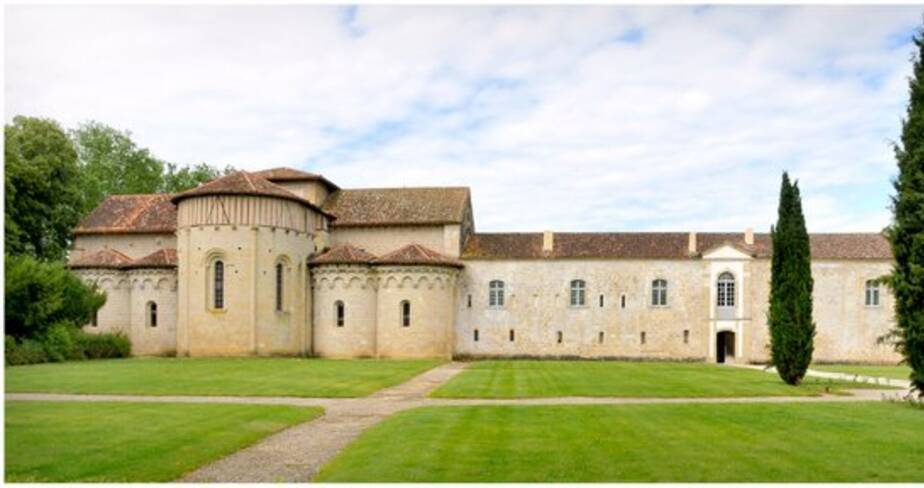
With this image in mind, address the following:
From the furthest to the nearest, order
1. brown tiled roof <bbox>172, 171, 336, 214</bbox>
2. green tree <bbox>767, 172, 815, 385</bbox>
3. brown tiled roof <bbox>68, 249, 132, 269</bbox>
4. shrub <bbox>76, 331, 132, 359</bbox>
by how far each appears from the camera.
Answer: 1. brown tiled roof <bbox>68, 249, 132, 269</bbox>
2. brown tiled roof <bbox>172, 171, 336, 214</bbox>
3. shrub <bbox>76, 331, 132, 359</bbox>
4. green tree <bbox>767, 172, 815, 385</bbox>

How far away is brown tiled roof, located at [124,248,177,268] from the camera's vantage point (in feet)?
149

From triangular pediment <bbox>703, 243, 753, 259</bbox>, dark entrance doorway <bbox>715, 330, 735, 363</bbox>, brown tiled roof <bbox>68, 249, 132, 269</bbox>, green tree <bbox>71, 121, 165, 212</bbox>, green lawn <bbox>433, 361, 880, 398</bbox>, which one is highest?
green tree <bbox>71, 121, 165, 212</bbox>

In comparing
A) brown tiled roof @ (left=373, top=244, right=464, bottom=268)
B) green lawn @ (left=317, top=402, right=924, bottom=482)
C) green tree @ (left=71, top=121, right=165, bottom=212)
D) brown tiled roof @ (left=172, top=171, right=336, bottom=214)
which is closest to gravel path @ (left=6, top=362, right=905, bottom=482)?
green lawn @ (left=317, top=402, right=924, bottom=482)

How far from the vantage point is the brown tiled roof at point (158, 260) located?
149 feet

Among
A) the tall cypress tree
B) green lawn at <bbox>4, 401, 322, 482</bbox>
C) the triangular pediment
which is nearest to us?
green lawn at <bbox>4, 401, 322, 482</bbox>

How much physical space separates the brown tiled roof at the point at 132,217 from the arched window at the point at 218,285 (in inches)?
248

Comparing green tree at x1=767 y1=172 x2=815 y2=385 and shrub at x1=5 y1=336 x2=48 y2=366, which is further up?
green tree at x1=767 y1=172 x2=815 y2=385

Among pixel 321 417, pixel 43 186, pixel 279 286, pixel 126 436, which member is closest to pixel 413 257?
pixel 279 286

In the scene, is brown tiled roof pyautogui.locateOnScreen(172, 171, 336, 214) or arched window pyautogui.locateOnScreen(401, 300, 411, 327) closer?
brown tiled roof pyautogui.locateOnScreen(172, 171, 336, 214)

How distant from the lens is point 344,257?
45.5m

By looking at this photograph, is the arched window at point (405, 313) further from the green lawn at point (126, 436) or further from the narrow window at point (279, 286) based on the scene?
the green lawn at point (126, 436)

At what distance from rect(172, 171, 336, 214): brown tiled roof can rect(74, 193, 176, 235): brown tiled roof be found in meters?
5.71

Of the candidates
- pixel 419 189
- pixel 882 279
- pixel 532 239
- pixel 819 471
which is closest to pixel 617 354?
pixel 532 239

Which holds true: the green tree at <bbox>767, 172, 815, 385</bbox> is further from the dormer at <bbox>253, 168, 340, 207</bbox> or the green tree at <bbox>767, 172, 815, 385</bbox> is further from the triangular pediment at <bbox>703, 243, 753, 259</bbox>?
the dormer at <bbox>253, 168, 340, 207</bbox>
